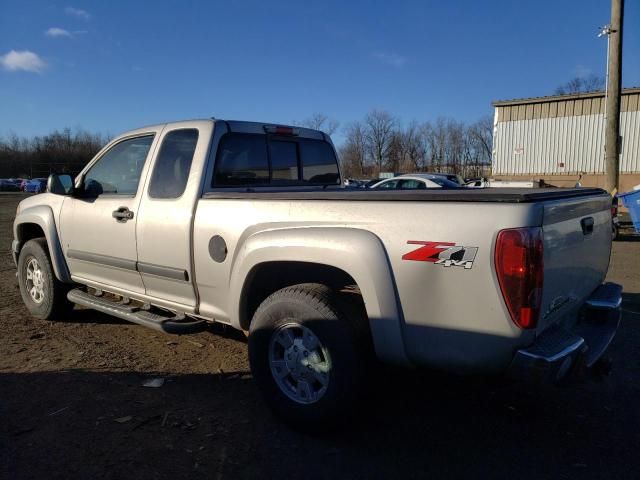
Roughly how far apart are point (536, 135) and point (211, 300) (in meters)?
23.5

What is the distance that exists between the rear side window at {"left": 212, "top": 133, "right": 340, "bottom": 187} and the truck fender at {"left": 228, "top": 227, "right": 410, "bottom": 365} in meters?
1.19

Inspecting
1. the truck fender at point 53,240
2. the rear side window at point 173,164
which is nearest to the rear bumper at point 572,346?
the rear side window at point 173,164

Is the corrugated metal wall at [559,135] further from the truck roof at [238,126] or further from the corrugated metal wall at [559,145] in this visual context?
the truck roof at [238,126]

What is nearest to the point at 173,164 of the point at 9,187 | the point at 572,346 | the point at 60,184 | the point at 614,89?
the point at 60,184

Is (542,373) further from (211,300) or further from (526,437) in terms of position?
(211,300)

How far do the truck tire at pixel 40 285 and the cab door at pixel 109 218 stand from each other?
0.42 metres

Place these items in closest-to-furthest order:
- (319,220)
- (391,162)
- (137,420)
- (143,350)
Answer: (319,220) → (137,420) → (143,350) → (391,162)

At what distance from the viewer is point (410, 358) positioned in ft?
9.26

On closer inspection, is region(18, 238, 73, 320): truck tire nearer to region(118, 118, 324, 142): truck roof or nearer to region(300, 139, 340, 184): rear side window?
region(118, 118, 324, 142): truck roof

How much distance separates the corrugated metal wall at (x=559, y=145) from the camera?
22000mm

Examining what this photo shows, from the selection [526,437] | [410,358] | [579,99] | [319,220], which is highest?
[579,99]

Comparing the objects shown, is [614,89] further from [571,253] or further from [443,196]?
[443,196]

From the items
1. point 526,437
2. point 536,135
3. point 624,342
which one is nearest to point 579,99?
point 536,135

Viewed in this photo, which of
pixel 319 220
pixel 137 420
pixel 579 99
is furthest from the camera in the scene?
pixel 579 99
